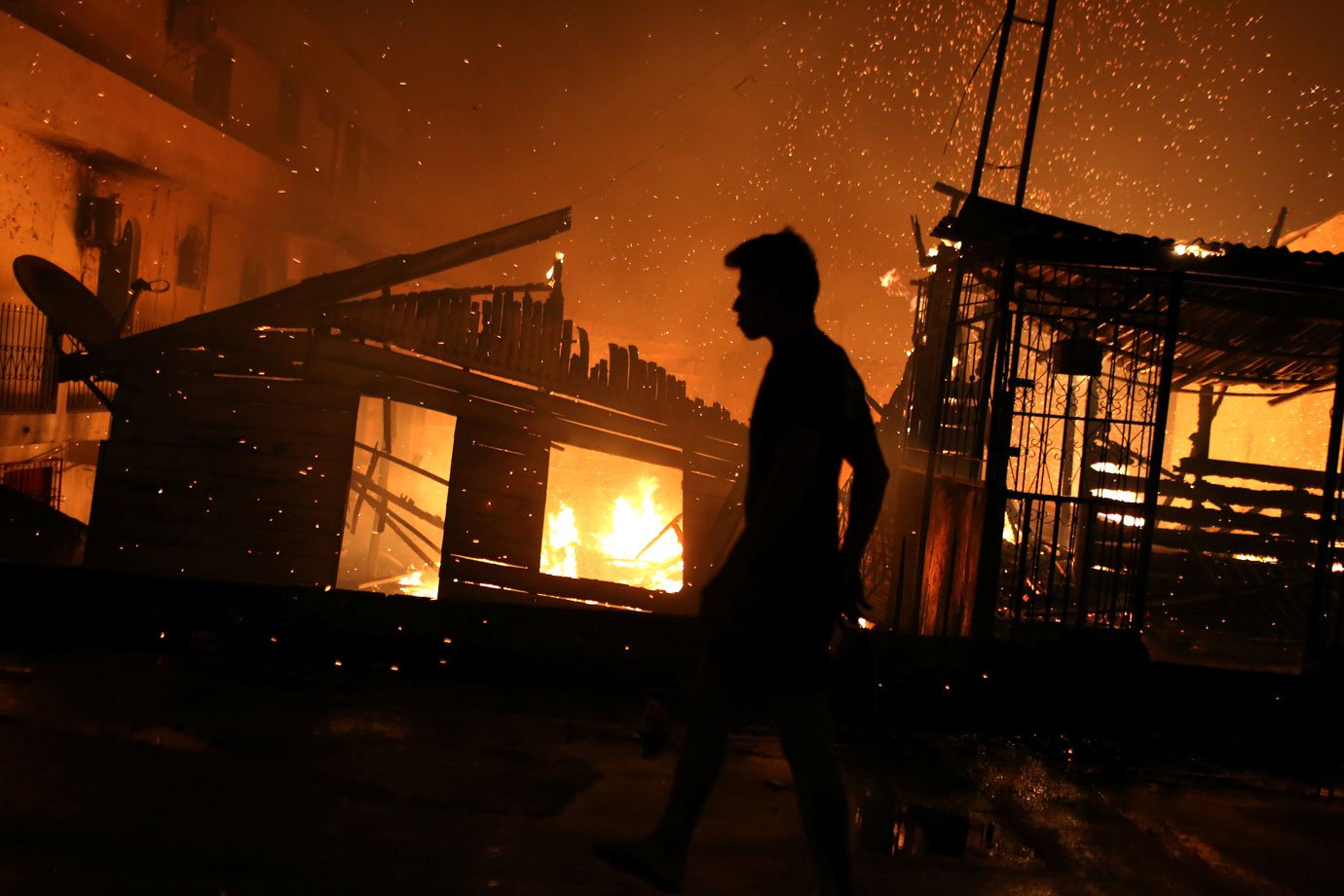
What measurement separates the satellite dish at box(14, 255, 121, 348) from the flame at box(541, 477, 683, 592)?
13337mm

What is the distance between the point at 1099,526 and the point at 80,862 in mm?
13054

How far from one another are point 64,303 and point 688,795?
924 centimetres

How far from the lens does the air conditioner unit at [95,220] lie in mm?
20375

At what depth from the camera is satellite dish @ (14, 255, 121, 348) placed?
9.27 m

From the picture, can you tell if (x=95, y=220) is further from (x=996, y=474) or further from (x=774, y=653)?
(x=774, y=653)

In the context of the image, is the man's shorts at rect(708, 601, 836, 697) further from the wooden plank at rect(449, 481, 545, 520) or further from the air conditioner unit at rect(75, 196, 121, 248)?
the air conditioner unit at rect(75, 196, 121, 248)

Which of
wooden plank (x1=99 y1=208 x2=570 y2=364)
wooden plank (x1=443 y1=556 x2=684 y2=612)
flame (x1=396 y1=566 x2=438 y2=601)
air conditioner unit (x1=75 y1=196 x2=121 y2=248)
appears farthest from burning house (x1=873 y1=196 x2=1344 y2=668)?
air conditioner unit (x1=75 y1=196 x2=121 y2=248)

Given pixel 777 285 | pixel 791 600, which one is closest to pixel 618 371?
pixel 777 285

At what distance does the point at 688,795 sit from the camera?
9.65ft

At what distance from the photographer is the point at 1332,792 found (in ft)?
17.5

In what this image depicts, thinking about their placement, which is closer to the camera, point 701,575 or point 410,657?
point 410,657

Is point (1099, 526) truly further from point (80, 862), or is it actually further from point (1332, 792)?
point (80, 862)

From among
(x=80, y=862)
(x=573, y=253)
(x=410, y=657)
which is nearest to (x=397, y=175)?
(x=573, y=253)

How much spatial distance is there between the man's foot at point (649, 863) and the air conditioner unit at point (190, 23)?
82.9ft
